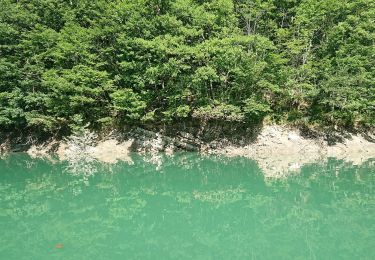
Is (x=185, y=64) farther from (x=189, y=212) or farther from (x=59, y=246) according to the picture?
(x=59, y=246)

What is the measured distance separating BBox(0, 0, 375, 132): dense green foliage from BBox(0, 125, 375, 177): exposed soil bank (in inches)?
46.5

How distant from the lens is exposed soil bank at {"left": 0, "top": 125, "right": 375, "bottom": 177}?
2631 cm

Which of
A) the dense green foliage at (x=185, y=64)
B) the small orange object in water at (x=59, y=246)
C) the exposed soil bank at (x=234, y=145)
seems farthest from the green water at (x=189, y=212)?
the dense green foliage at (x=185, y=64)

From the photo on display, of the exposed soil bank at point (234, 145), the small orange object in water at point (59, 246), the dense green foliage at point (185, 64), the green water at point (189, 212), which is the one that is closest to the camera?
the green water at point (189, 212)

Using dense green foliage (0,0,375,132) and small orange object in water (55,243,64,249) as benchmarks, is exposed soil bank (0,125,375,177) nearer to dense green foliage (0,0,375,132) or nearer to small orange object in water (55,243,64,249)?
dense green foliage (0,0,375,132)

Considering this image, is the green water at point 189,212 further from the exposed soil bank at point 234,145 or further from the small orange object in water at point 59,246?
the exposed soil bank at point 234,145

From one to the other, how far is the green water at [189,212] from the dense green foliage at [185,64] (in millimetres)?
5621

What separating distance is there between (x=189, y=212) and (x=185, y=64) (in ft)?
48.7

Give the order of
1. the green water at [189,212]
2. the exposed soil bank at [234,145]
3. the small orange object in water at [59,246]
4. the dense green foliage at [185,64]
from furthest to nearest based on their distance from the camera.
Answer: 1. the dense green foliage at [185,64]
2. the exposed soil bank at [234,145]
3. the small orange object in water at [59,246]
4. the green water at [189,212]

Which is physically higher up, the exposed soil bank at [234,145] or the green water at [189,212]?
the green water at [189,212]

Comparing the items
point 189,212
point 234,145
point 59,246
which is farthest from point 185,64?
point 59,246

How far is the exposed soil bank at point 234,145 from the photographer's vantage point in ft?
86.3

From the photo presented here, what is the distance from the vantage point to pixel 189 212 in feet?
48.6

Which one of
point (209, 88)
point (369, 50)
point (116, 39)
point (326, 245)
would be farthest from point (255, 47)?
point (326, 245)
